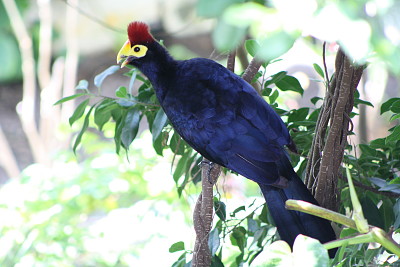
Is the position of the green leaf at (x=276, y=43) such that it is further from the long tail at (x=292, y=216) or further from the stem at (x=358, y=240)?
the long tail at (x=292, y=216)

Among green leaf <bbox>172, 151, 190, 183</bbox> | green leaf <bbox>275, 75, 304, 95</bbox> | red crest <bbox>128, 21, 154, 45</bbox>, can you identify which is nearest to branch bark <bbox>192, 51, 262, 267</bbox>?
green leaf <bbox>172, 151, 190, 183</bbox>

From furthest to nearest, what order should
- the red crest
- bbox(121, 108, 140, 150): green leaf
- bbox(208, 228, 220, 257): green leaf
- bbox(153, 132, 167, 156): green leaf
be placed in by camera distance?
the red crest → bbox(153, 132, 167, 156): green leaf → bbox(121, 108, 140, 150): green leaf → bbox(208, 228, 220, 257): green leaf

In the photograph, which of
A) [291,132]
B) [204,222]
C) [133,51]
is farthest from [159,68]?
[204,222]

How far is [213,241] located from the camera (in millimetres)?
1304

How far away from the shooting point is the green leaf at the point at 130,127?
1.39m

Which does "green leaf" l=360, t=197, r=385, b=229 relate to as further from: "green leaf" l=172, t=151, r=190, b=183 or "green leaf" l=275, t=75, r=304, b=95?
"green leaf" l=172, t=151, r=190, b=183

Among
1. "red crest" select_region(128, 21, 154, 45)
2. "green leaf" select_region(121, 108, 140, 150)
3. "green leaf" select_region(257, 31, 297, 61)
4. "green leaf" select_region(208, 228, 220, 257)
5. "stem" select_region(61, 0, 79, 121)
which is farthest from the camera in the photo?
"stem" select_region(61, 0, 79, 121)

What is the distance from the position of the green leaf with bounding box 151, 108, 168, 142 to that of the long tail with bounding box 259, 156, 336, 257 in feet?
0.98

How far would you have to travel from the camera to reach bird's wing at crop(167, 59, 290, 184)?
135 centimetres

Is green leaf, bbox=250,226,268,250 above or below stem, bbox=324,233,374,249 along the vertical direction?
below

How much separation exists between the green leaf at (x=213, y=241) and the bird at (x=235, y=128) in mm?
146

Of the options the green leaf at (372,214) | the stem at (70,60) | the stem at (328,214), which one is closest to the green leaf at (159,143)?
the green leaf at (372,214)

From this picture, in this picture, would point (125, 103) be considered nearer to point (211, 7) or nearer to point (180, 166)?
point (180, 166)

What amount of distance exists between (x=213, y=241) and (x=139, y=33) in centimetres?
70
